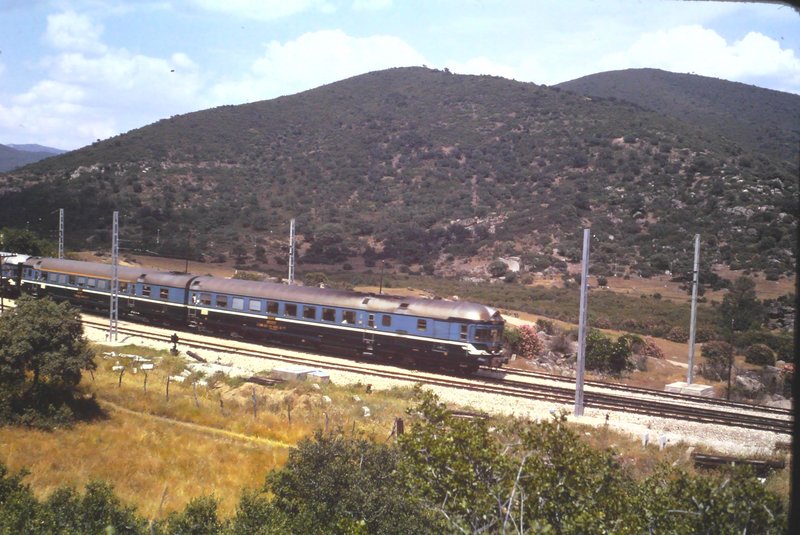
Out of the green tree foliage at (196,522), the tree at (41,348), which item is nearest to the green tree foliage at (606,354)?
the tree at (41,348)

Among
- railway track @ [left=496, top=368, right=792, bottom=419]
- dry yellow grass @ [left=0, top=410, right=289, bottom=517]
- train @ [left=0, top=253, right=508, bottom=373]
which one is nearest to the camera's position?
dry yellow grass @ [left=0, top=410, right=289, bottom=517]

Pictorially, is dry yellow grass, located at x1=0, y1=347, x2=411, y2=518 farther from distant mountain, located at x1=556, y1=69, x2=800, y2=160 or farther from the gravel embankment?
distant mountain, located at x1=556, y1=69, x2=800, y2=160

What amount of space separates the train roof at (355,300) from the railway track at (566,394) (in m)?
2.40

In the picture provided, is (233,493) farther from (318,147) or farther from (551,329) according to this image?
Answer: (318,147)

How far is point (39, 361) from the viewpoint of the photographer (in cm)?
1973

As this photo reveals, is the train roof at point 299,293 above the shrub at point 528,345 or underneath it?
above

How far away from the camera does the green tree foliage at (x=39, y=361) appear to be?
1902cm

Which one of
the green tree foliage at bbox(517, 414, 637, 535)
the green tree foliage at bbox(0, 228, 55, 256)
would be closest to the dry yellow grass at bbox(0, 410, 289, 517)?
the green tree foliage at bbox(517, 414, 637, 535)

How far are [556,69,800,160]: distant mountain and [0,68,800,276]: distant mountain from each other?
1.09 meters

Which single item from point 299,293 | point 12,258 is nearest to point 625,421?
point 299,293

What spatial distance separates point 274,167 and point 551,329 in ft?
204

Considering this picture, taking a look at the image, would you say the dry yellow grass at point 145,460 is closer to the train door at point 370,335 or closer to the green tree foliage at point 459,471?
the green tree foliage at point 459,471

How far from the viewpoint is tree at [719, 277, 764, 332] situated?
1524 inches

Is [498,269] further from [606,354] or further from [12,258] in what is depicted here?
[12,258]
